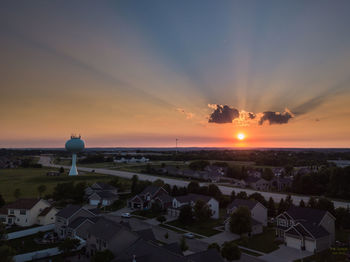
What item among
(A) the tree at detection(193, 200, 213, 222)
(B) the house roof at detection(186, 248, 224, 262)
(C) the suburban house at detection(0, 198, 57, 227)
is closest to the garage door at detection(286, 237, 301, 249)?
(A) the tree at detection(193, 200, 213, 222)

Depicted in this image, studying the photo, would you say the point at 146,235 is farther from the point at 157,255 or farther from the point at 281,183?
the point at 281,183

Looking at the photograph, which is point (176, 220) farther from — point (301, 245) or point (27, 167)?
point (27, 167)

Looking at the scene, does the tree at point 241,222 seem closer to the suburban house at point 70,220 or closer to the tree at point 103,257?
the tree at point 103,257

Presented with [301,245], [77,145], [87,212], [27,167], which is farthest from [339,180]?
[27,167]

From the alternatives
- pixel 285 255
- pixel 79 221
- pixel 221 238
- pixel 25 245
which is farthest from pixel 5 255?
pixel 285 255

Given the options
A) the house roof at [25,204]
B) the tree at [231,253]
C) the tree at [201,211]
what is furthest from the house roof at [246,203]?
the house roof at [25,204]
